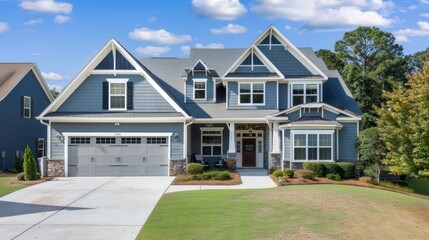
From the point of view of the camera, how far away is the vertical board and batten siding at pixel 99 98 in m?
26.2

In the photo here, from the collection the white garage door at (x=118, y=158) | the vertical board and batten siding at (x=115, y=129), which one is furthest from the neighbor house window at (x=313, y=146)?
the white garage door at (x=118, y=158)

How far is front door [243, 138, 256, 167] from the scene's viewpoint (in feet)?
101

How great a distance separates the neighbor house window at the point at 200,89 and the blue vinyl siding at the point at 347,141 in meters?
8.77

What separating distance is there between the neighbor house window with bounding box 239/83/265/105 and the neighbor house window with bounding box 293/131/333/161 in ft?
13.3

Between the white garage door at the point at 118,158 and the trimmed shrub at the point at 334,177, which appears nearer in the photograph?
the trimmed shrub at the point at 334,177

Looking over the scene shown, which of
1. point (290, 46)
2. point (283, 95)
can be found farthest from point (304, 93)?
point (290, 46)

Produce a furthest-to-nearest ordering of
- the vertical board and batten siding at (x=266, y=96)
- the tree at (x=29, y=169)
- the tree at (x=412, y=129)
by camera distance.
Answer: the vertical board and batten siding at (x=266, y=96), the tree at (x=29, y=169), the tree at (x=412, y=129)

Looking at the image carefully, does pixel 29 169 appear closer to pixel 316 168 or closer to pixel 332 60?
pixel 316 168

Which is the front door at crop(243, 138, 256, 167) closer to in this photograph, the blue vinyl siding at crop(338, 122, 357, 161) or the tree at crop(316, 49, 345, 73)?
the blue vinyl siding at crop(338, 122, 357, 161)

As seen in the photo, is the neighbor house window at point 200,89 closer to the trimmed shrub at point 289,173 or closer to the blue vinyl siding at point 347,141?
the trimmed shrub at point 289,173

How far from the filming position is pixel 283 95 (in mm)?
29250

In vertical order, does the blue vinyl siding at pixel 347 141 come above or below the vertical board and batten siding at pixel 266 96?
below

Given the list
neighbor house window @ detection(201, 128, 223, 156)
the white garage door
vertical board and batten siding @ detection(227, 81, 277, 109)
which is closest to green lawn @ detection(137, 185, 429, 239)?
the white garage door

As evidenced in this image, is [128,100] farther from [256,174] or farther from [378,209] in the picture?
[378,209]
